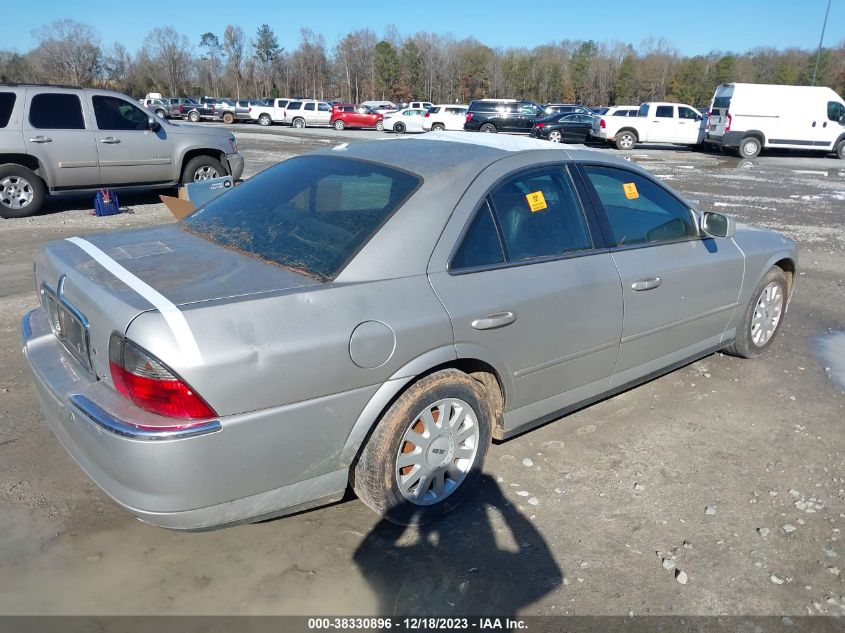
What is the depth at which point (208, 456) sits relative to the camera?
89.1 inches

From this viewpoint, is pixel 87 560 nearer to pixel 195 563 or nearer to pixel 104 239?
pixel 195 563

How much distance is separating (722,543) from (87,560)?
2.76 metres

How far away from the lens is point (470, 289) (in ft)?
9.58

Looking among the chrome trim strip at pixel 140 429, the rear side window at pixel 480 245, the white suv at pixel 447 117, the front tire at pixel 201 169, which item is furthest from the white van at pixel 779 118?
the chrome trim strip at pixel 140 429

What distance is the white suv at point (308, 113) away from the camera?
39.7 meters

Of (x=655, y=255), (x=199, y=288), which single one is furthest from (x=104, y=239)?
(x=655, y=255)

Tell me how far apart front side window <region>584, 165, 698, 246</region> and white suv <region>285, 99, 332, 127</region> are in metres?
37.7

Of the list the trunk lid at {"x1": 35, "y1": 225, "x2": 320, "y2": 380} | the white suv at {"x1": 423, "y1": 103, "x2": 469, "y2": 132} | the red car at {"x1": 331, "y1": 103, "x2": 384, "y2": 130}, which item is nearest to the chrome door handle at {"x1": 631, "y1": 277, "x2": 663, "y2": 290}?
the trunk lid at {"x1": 35, "y1": 225, "x2": 320, "y2": 380}

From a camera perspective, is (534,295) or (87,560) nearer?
(87,560)

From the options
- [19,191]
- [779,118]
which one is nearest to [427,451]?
[19,191]

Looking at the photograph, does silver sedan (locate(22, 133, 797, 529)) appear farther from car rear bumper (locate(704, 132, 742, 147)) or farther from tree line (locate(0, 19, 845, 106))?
tree line (locate(0, 19, 845, 106))

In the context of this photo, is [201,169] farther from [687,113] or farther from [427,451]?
[687,113]

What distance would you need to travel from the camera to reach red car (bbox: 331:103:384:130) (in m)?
37.7

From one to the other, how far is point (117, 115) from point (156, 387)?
945 cm
